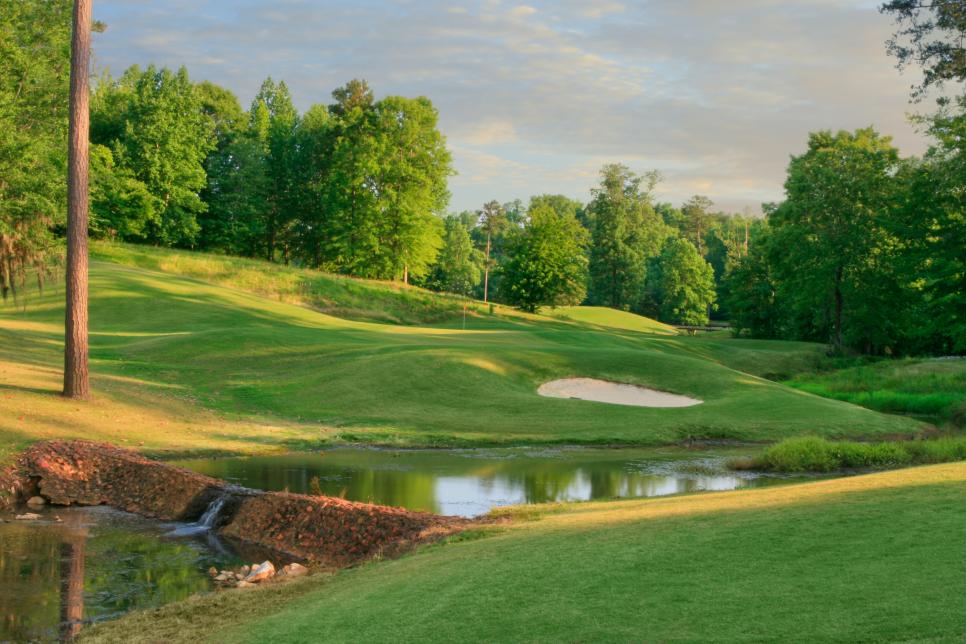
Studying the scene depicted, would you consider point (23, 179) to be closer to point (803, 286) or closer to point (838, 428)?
point (838, 428)

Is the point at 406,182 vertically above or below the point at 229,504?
above

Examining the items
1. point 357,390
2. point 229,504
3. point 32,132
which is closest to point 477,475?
point 229,504

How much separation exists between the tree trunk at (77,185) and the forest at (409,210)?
5.29 m

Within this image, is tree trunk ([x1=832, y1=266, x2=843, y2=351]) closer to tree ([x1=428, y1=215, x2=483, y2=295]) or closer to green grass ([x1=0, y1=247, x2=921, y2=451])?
green grass ([x1=0, y1=247, x2=921, y2=451])

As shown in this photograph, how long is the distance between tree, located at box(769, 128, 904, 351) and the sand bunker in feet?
96.8

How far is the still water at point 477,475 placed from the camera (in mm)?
19094

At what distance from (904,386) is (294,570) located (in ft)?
129

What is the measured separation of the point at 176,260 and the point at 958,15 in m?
53.7

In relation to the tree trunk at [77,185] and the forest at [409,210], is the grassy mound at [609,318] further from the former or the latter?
the tree trunk at [77,185]

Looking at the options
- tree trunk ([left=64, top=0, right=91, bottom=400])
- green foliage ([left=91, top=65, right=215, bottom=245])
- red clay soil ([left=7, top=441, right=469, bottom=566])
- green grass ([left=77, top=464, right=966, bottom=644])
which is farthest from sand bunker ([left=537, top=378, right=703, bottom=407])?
green foliage ([left=91, top=65, right=215, bottom=245])

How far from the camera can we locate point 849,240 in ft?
192

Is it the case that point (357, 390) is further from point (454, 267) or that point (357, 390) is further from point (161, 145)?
point (454, 267)

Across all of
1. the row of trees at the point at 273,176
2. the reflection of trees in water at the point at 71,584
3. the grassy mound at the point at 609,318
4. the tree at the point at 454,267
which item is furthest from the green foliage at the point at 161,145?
the reflection of trees in water at the point at 71,584

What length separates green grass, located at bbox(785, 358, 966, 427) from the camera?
3838 cm
